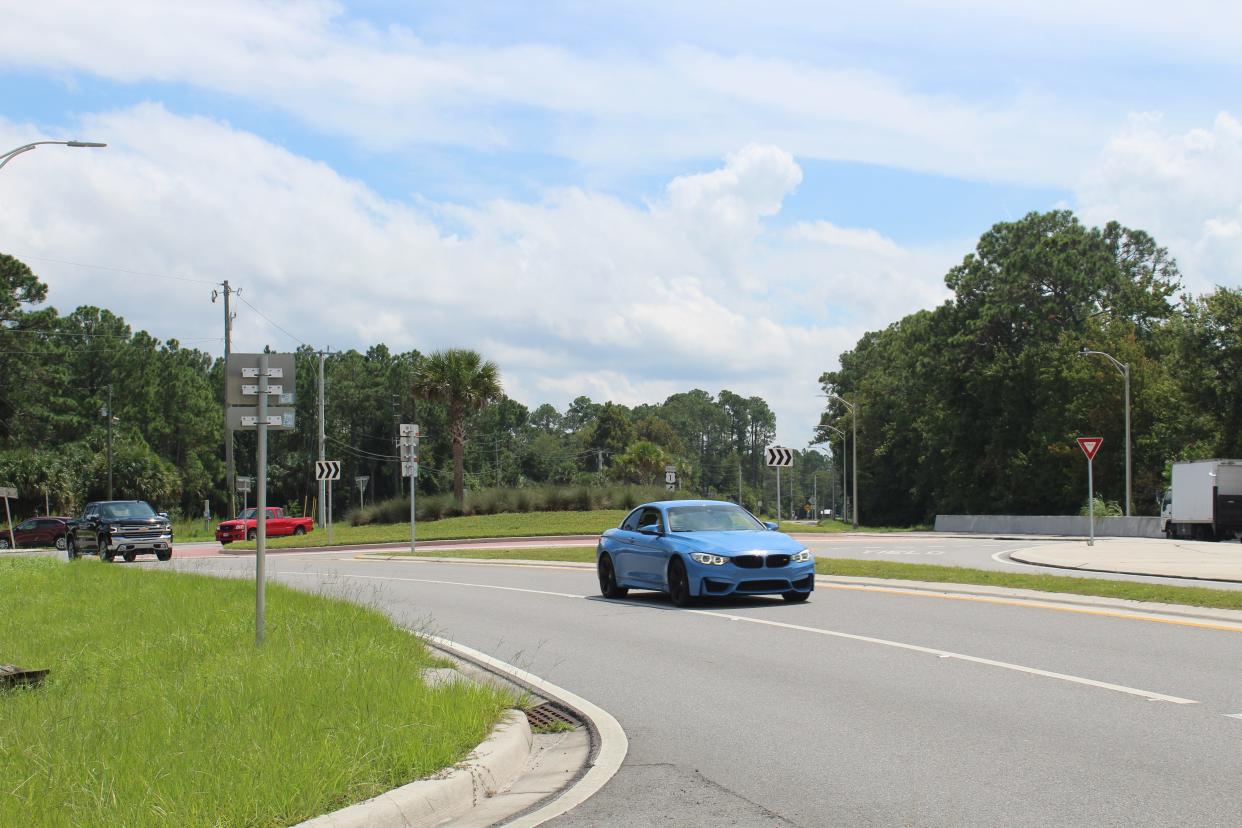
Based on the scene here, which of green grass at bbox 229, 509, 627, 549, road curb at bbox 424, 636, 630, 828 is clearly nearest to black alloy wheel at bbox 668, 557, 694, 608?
road curb at bbox 424, 636, 630, 828

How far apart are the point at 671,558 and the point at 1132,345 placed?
61068 mm

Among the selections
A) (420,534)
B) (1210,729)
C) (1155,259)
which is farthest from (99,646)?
(1155,259)

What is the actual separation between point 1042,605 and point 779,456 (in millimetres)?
18633

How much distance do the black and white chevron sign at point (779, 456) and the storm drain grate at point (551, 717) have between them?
24.8m

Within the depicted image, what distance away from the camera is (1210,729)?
→ 7.74 meters

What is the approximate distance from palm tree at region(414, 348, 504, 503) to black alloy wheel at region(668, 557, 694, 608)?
1734 inches

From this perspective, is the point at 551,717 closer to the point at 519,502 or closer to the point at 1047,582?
the point at 1047,582

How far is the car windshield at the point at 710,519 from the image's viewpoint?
17.6 meters

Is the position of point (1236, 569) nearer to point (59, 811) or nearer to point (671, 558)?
point (671, 558)

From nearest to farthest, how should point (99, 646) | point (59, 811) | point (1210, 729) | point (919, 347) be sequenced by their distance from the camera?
point (59, 811) < point (1210, 729) < point (99, 646) < point (919, 347)

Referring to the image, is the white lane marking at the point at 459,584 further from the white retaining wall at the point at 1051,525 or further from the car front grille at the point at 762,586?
the white retaining wall at the point at 1051,525

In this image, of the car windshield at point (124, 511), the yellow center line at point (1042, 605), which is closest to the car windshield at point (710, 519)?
the yellow center line at point (1042, 605)

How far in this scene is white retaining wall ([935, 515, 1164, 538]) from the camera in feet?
170

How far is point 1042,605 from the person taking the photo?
15.9m
